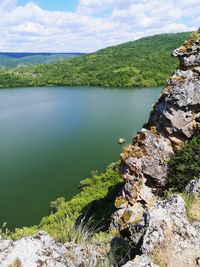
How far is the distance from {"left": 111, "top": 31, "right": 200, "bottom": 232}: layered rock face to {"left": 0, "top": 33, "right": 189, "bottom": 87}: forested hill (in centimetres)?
10500

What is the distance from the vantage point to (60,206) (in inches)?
1104

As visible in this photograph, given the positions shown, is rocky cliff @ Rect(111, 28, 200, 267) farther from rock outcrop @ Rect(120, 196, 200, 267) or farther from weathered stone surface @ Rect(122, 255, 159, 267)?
weathered stone surface @ Rect(122, 255, 159, 267)

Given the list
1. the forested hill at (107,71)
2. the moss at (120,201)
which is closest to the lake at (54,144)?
the moss at (120,201)

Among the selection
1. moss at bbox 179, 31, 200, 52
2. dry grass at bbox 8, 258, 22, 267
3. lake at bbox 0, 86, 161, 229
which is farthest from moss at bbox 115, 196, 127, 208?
lake at bbox 0, 86, 161, 229

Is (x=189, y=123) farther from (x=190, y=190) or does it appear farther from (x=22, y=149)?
(x=22, y=149)

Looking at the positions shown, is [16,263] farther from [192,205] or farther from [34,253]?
[192,205]

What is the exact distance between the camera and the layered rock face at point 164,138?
17.1m

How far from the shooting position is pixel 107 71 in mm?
145125

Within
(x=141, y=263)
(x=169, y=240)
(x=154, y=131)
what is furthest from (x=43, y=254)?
(x=154, y=131)

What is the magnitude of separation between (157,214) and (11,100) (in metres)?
107

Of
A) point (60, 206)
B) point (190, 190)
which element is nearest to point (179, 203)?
point (190, 190)

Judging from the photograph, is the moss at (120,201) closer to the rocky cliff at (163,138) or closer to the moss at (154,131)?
the rocky cliff at (163,138)

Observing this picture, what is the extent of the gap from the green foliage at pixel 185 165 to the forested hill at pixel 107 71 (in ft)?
349

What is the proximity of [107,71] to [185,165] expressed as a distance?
13223cm
